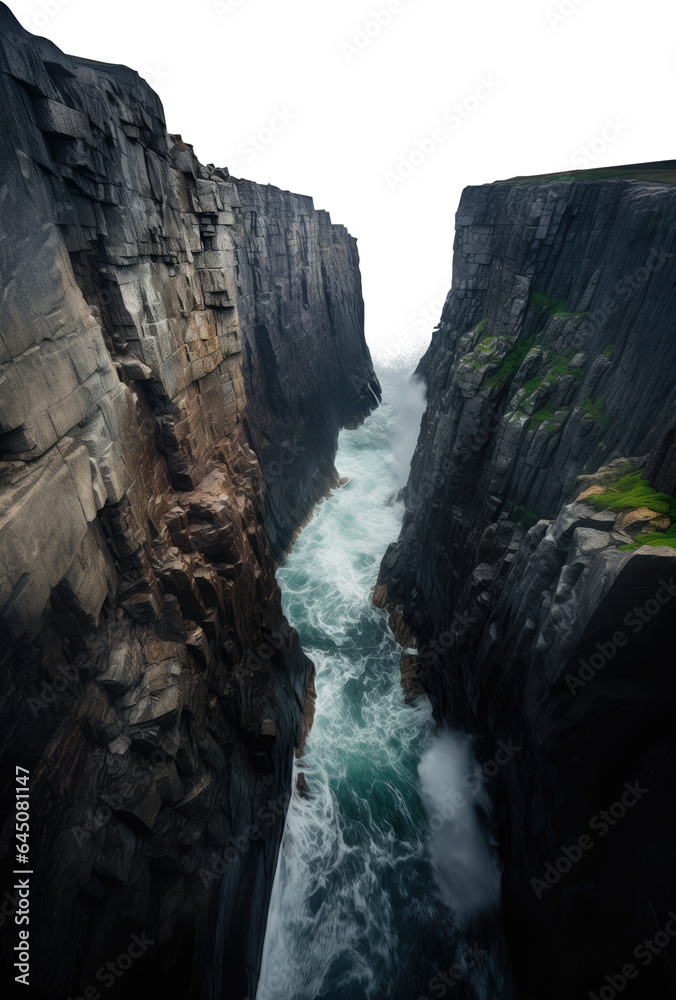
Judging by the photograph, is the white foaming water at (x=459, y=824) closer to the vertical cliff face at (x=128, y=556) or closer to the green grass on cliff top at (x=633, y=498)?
the vertical cliff face at (x=128, y=556)

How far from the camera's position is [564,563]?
508 inches

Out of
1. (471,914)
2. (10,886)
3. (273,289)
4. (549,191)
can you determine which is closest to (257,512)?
(10,886)

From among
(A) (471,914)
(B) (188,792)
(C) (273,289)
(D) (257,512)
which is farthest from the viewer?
(C) (273,289)

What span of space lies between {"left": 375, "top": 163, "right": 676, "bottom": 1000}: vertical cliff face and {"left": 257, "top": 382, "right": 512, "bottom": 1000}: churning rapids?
1421 millimetres

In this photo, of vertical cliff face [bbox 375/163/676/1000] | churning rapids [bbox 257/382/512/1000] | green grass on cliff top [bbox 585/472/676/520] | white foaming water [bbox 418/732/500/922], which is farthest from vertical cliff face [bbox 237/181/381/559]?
green grass on cliff top [bbox 585/472/676/520]

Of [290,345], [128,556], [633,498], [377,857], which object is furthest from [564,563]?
[290,345]

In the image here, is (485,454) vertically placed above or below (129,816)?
above

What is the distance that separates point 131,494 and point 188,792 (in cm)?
743

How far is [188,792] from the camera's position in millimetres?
10953

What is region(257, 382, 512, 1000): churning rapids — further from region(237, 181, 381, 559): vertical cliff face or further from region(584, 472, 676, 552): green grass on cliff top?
region(584, 472, 676, 552): green grass on cliff top

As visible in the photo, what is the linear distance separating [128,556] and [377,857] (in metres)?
14.5

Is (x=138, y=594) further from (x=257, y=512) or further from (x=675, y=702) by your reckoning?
(x=675, y=702)

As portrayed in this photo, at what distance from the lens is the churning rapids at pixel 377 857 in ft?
45.0

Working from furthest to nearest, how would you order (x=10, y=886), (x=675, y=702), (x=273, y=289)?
(x=273, y=289), (x=675, y=702), (x=10, y=886)
